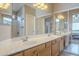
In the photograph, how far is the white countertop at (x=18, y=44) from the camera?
1.65 m

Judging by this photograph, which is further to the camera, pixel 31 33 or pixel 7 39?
pixel 31 33

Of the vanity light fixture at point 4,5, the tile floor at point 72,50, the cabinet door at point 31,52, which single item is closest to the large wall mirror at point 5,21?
the vanity light fixture at point 4,5

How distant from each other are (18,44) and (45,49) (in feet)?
1.44

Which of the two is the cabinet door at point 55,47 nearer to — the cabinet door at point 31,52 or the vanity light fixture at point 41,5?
the cabinet door at point 31,52

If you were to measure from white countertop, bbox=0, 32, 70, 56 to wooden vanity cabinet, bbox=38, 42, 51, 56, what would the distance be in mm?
65

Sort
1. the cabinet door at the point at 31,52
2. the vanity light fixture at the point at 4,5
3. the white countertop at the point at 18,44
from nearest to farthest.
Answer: the white countertop at the point at 18,44, the cabinet door at the point at 31,52, the vanity light fixture at the point at 4,5

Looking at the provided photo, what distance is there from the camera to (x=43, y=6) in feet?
6.55

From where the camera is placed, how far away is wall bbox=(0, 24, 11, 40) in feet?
6.03

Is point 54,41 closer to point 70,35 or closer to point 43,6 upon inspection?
point 70,35

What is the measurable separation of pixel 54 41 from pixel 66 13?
1.63ft

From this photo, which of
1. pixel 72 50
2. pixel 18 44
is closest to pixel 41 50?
pixel 18 44

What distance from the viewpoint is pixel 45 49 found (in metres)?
1.94

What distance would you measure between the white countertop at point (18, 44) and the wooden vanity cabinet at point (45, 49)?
0.06 meters

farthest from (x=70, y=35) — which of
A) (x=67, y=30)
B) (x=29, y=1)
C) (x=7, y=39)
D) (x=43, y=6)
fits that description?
(x=7, y=39)
